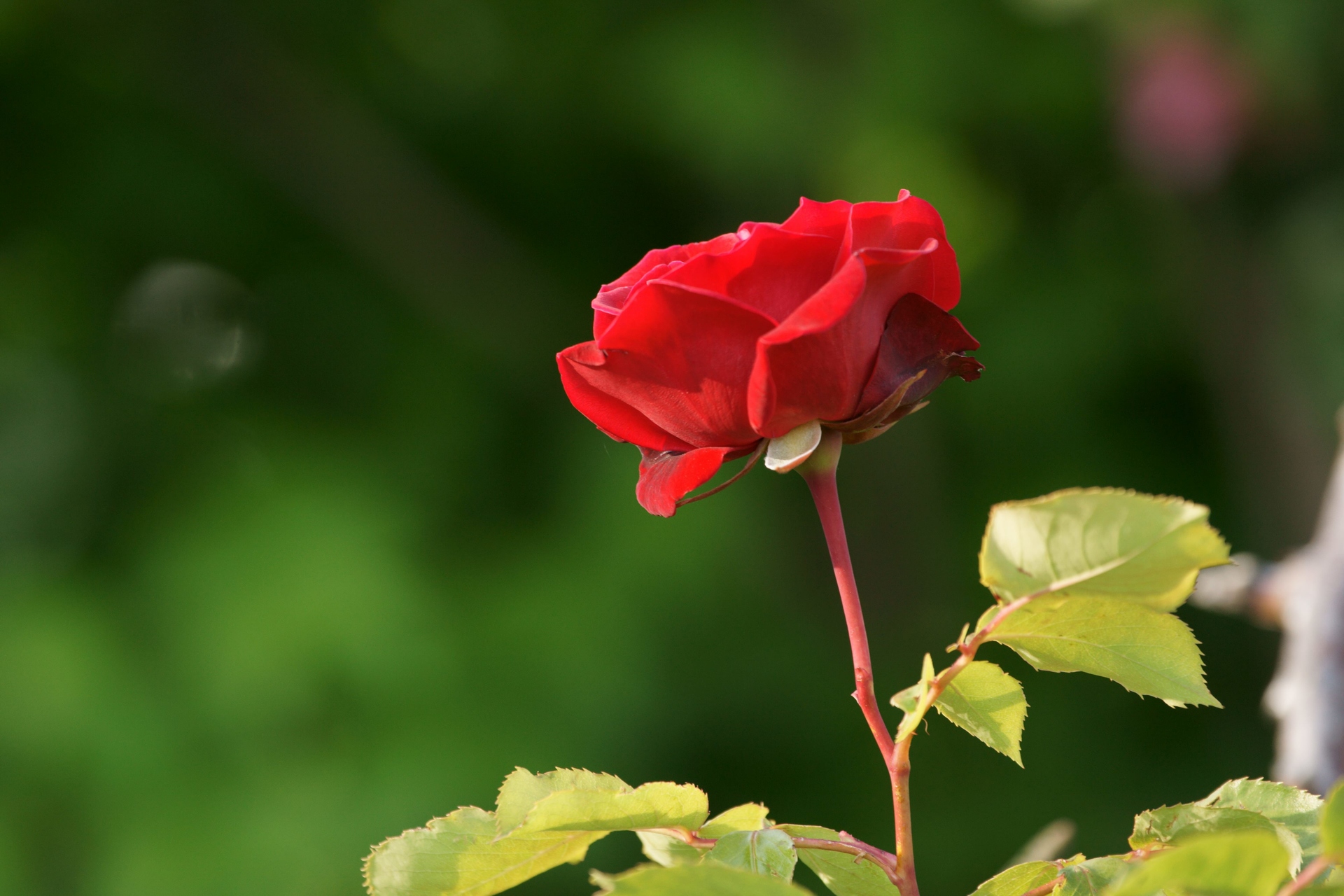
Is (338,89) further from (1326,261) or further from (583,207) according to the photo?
(1326,261)

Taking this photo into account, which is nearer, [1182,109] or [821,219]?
[821,219]

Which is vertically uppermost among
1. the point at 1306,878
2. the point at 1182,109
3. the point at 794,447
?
the point at 1182,109

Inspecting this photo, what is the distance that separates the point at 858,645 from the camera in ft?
1.06

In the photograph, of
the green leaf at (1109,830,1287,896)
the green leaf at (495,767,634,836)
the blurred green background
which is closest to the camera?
the green leaf at (1109,830,1287,896)

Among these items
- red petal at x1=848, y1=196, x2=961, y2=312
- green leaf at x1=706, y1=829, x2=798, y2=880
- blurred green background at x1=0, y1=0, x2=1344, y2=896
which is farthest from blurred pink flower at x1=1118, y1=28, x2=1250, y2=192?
green leaf at x1=706, y1=829, x2=798, y2=880

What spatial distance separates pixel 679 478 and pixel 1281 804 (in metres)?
0.19

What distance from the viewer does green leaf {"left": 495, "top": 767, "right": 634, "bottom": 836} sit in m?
0.32

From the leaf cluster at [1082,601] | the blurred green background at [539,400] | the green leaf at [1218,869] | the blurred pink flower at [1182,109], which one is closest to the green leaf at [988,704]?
the leaf cluster at [1082,601]

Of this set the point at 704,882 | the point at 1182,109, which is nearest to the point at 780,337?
the point at 704,882

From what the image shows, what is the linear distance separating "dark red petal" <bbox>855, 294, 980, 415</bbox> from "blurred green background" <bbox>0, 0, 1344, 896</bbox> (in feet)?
5.91

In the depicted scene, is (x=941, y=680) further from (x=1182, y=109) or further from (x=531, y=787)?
(x=1182, y=109)

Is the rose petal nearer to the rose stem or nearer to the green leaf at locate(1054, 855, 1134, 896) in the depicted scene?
the rose stem

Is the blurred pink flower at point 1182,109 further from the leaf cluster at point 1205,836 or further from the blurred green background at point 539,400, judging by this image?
the leaf cluster at point 1205,836

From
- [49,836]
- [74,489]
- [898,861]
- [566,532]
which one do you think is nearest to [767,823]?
[898,861]
